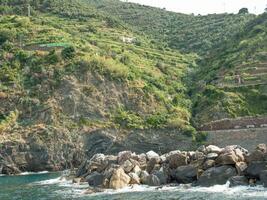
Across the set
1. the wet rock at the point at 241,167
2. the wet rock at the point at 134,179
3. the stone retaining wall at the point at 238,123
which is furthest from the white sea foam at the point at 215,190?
the stone retaining wall at the point at 238,123

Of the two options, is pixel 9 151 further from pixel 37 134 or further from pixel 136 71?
pixel 136 71

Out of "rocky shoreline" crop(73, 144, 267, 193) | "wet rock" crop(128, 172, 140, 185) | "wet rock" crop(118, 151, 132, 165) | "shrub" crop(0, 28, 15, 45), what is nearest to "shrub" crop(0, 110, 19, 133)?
"shrub" crop(0, 28, 15, 45)

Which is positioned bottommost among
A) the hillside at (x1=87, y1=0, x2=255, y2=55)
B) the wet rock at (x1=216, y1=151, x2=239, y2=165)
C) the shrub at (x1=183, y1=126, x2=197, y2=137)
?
the wet rock at (x1=216, y1=151, x2=239, y2=165)

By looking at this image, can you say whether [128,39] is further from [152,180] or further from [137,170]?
[152,180]

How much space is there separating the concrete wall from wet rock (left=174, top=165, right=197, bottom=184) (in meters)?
28.3

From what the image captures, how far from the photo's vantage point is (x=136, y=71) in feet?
361

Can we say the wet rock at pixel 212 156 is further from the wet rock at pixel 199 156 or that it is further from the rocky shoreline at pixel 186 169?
the wet rock at pixel 199 156

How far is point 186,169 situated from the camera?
182ft

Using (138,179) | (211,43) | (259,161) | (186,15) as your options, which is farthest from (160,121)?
(186,15)

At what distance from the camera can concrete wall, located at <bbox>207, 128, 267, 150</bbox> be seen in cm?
8194

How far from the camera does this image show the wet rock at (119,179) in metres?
56.0

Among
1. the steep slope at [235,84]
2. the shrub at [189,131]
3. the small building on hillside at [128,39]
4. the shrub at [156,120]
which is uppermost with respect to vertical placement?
the small building on hillside at [128,39]

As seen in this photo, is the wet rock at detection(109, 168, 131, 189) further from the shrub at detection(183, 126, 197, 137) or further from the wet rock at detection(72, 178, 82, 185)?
the shrub at detection(183, 126, 197, 137)

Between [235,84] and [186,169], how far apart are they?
1881 inches
